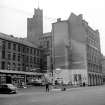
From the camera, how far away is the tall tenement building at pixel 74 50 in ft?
244

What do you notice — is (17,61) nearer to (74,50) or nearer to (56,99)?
(74,50)

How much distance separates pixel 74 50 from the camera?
77.9 m

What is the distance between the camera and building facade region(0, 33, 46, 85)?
6128cm

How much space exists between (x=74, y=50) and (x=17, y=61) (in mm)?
22285

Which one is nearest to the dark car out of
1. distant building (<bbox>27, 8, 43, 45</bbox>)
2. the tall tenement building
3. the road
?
the road

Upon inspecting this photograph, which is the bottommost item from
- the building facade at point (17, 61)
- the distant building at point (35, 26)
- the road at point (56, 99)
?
the road at point (56, 99)

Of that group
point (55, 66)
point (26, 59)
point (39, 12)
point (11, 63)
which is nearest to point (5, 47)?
point (11, 63)

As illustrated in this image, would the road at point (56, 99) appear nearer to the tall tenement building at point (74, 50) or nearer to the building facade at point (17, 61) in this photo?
the building facade at point (17, 61)

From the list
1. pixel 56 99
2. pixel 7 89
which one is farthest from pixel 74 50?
pixel 56 99

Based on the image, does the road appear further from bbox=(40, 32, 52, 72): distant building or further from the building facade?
bbox=(40, 32, 52, 72): distant building

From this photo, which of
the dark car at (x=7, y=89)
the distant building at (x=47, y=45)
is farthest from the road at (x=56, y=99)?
the distant building at (x=47, y=45)

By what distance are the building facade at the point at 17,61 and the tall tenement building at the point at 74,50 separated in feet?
27.0

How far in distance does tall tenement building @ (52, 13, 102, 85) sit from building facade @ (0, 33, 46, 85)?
27.0 ft

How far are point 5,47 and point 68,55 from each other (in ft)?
82.6
